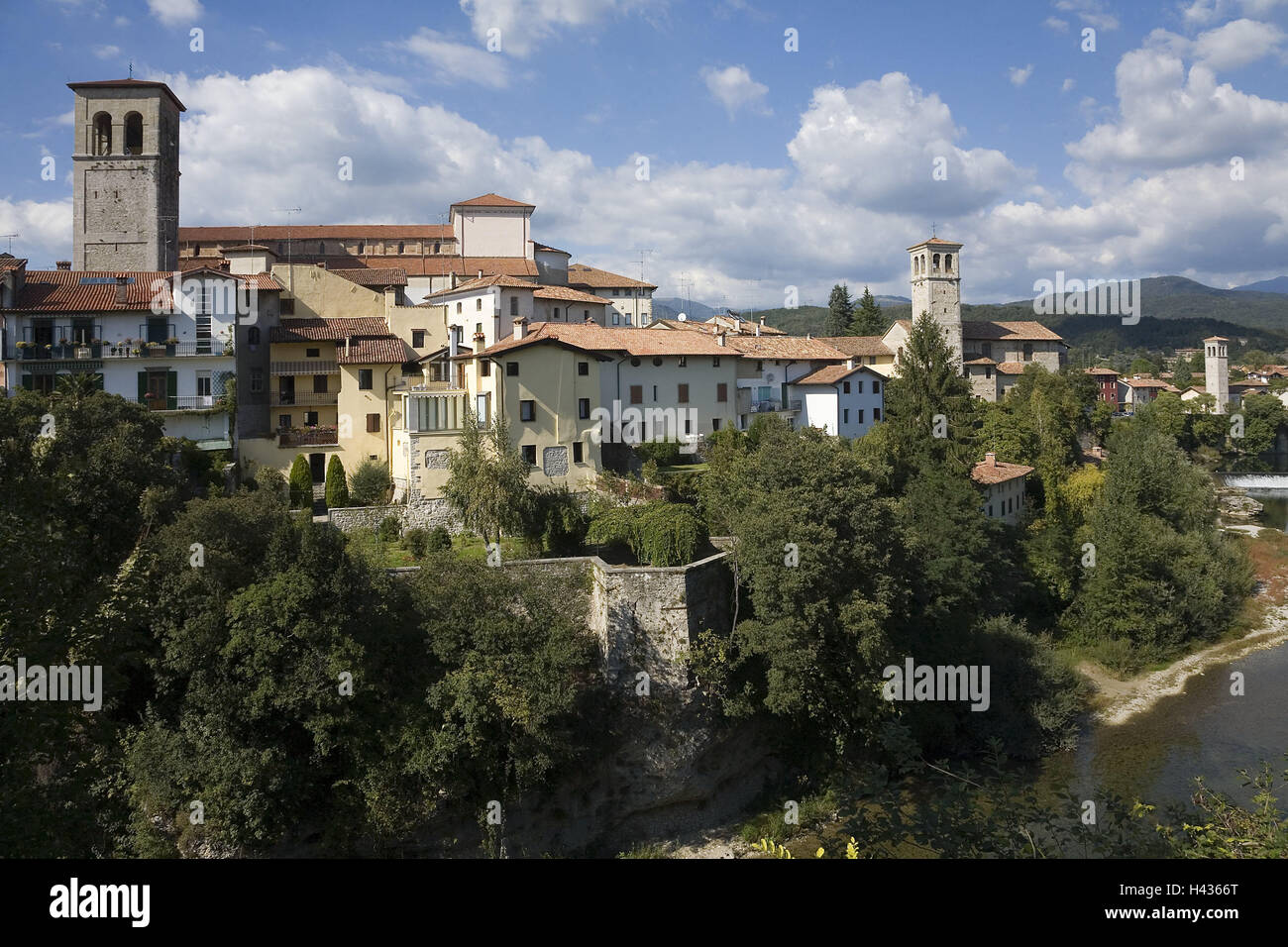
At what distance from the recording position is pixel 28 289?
37000 millimetres

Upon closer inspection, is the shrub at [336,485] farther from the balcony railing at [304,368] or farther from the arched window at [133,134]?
the arched window at [133,134]

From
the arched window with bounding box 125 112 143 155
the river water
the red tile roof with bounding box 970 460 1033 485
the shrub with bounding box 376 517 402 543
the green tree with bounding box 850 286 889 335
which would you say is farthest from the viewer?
the green tree with bounding box 850 286 889 335

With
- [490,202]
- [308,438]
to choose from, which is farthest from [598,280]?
[308,438]

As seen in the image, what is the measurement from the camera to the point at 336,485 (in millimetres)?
33125

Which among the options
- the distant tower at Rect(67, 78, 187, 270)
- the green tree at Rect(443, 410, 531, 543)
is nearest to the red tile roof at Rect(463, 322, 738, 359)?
the green tree at Rect(443, 410, 531, 543)

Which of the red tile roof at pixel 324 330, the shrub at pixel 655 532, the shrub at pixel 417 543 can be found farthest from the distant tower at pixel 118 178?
the shrub at pixel 655 532

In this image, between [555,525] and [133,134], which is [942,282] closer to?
[555,525]

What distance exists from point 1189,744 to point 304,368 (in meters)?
37.1

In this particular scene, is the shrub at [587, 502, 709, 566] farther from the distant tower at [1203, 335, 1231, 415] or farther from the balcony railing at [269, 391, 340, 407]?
the distant tower at [1203, 335, 1231, 415]

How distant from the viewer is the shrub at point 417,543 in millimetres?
27062

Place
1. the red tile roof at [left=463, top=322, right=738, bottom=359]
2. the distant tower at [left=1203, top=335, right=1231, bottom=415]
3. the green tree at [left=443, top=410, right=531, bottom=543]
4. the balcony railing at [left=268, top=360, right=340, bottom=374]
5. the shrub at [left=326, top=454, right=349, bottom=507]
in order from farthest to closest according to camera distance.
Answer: the distant tower at [left=1203, top=335, right=1231, bottom=415] < the balcony railing at [left=268, top=360, right=340, bottom=374] < the red tile roof at [left=463, top=322, right=738, bottom=359] < the shrub at [left=326, top=454, right=349, bottom=507] < the green tree at [left=443, top=410, right=531, bottom=543]

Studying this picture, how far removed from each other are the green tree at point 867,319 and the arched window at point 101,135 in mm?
52794

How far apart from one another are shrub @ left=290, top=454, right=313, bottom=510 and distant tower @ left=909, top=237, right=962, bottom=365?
46421 mm

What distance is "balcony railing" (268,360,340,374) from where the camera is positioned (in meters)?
38.8
